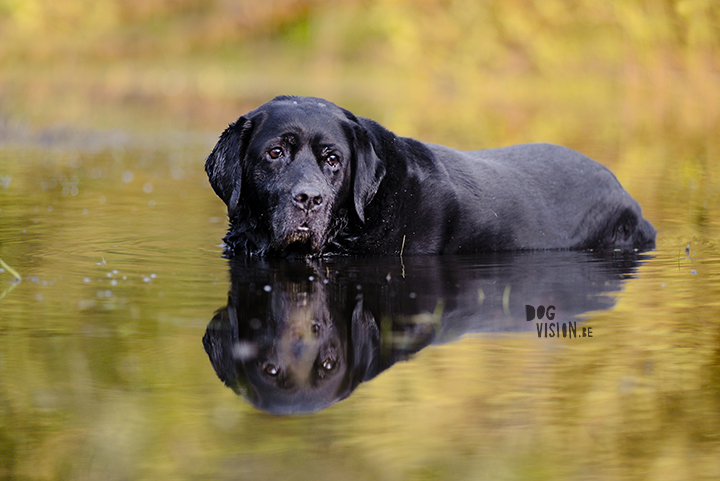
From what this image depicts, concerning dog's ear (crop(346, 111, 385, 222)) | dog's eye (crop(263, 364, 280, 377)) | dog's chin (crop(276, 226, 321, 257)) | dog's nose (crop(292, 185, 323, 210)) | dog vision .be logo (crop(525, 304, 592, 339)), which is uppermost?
dog's ear (crop(346, 111, 385, 222))

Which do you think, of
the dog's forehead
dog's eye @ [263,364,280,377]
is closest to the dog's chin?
the dog's forehead

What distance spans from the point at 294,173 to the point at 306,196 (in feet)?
0.76

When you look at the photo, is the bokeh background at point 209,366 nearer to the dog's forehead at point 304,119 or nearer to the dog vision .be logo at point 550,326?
the dog vision .be logo at point 550,326

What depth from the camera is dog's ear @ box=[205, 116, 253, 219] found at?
261 inches

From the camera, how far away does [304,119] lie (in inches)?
256

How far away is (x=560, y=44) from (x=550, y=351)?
102 ft

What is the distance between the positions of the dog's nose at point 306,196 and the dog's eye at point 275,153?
389 mm

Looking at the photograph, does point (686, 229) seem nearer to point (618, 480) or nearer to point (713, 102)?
point (618, 480)

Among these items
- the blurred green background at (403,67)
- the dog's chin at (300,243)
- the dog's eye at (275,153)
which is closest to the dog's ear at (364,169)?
the dog's chin at (300,243)

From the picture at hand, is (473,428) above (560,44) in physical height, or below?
below

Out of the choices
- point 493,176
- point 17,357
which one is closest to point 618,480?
point 17,357

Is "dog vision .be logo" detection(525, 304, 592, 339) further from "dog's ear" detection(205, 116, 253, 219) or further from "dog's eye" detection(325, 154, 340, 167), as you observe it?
"dog's ear" detection(205, 116, 253, 219)

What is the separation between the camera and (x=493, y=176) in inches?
287

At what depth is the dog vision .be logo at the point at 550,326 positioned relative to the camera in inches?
187
